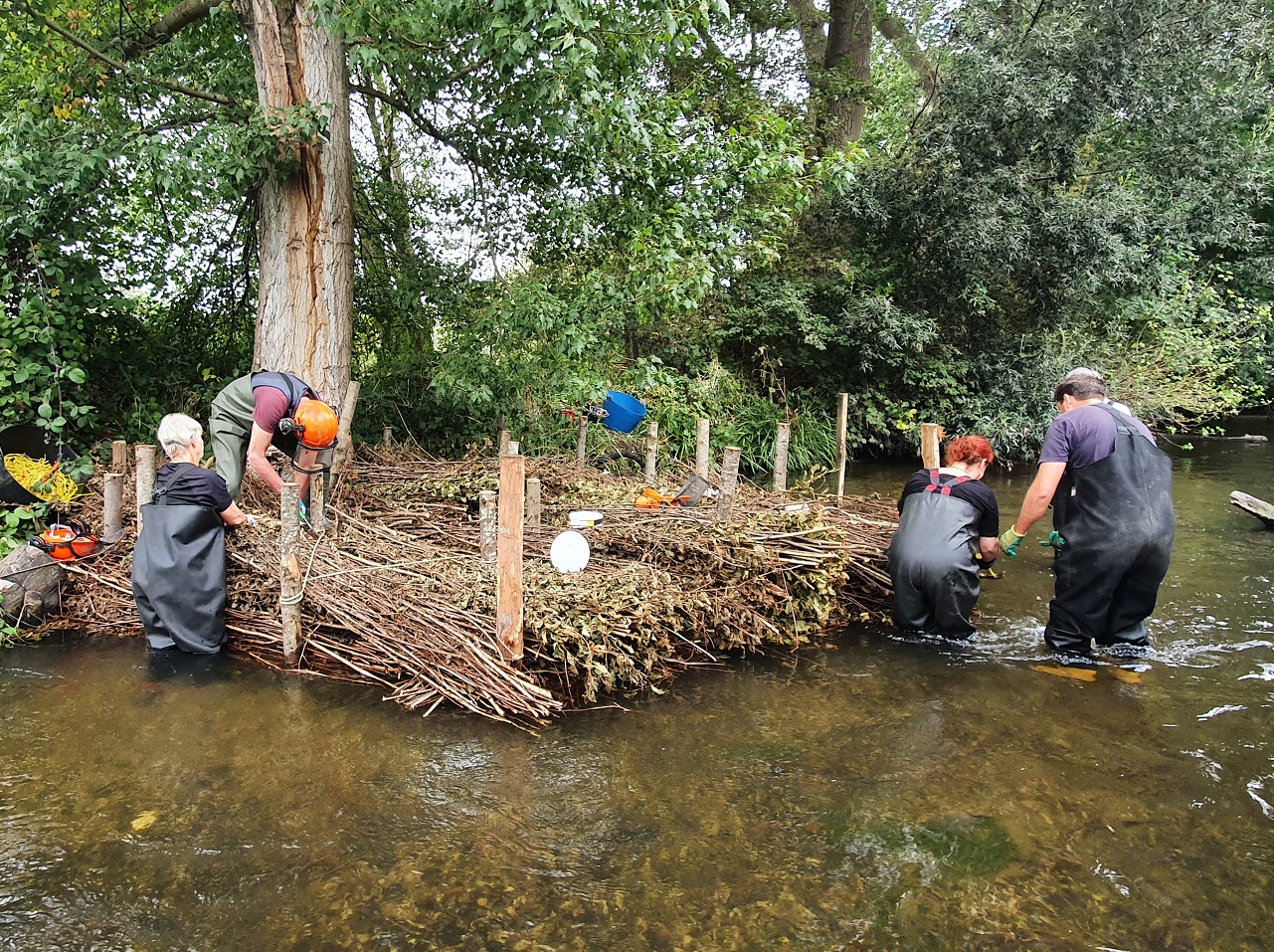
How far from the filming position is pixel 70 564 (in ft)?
18.7

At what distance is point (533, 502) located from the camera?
5.67 m

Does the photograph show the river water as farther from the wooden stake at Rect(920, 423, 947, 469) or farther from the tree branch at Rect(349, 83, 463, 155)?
the tree branch at Rect(349, 83, 463, 155)

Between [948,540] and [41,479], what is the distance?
20.5 ft

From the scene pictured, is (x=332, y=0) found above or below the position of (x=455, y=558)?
above

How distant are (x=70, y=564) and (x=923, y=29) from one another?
57.9 ft

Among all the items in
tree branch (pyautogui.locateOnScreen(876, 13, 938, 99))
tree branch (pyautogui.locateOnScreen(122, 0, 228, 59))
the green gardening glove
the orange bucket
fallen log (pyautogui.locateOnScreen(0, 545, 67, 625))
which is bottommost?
fallen log (pyautogui.locateOnScreen(0, 545, 67, 625))

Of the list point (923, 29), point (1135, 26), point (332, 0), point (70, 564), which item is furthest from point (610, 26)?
point (923, 29)

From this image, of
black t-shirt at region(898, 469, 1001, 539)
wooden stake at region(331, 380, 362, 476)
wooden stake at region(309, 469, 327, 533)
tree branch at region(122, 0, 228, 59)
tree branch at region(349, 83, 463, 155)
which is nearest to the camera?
black t-shirt at region(898, 469, 1001, 539)

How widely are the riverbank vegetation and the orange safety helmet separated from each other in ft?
4.86

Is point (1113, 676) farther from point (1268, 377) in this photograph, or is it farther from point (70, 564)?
point (1268, 377)

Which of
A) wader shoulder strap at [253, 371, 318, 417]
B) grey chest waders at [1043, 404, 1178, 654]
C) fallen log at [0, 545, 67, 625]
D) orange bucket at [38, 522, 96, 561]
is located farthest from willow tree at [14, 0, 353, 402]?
grey chest waders at [1043, 404, 1178, 654]

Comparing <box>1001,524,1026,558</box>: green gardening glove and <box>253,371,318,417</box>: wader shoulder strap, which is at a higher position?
<box>253,371,318,417</box>: wader shoulder strap

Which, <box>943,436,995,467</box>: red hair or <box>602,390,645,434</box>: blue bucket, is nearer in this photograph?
<box>943,436,995,467</box>: red hair

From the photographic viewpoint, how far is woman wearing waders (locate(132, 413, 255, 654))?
4.99m
